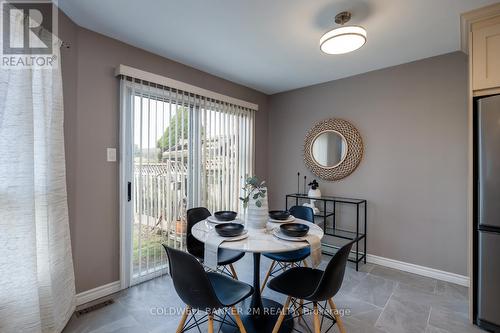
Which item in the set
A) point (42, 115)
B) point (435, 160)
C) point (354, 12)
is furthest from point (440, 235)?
point (42, 115)

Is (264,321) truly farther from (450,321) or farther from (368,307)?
(450,321)

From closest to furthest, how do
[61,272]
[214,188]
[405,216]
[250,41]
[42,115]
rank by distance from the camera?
[42,115] < [61,272] < [250,41] < [405,216] < [214,188]

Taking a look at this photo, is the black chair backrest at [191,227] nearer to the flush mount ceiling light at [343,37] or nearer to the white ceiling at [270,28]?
the white ceiling at [270,28]

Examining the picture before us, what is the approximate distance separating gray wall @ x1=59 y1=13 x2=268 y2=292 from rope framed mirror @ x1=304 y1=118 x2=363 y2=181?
256cm

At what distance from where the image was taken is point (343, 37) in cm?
191

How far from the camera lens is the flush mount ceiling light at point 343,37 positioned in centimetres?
187

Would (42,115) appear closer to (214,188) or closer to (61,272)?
(61,272)

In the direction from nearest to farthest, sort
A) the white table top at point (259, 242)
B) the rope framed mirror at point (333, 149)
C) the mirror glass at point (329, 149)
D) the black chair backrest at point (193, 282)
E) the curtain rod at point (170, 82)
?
the black chair backrest at point (193, 282) → the white table top at point (259, 242) → the curtain rod at point (170, 82) → the rope framed mirror at point (333, 149) → the mirror glass at point (329, 149)

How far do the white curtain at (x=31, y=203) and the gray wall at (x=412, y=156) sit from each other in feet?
10.4

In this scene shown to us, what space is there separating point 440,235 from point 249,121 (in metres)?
2.91

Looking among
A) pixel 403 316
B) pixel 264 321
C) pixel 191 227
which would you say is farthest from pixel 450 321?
pixel 191 227

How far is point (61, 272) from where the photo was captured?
6.10 feet

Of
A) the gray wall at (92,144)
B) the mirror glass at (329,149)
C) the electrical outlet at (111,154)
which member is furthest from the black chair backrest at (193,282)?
the mirror glass at (329,149)

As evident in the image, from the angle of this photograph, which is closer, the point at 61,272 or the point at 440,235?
the point at 61,272
